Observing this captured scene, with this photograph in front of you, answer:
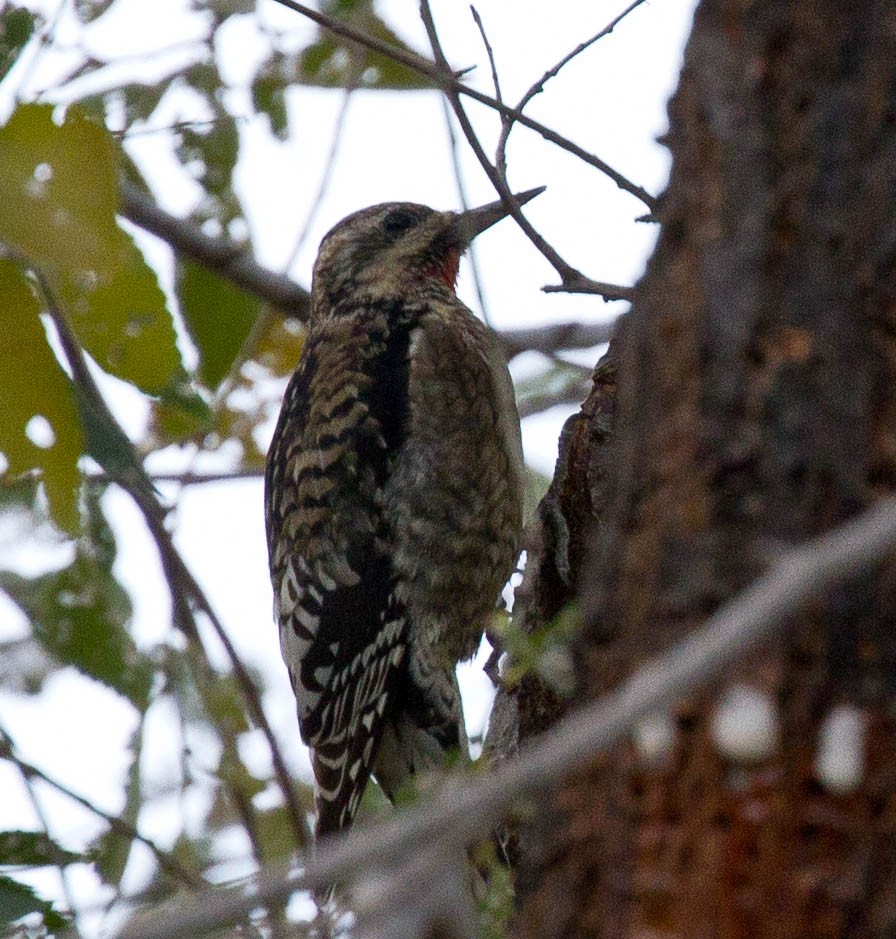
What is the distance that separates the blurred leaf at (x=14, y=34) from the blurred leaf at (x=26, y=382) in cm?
60

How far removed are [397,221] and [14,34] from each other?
2168 millimetres

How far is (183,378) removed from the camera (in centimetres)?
244

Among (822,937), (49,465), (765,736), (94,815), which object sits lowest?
(822,937)

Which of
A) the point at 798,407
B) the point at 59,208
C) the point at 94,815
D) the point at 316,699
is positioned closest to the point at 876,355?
the point at 798,407

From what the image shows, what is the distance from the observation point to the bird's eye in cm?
436

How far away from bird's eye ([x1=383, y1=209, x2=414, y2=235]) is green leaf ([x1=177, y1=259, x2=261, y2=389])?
25.9 inches

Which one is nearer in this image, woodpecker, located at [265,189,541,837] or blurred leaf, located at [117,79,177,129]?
woodpecker, located at [265,189,541,837]

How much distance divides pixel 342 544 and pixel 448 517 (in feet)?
0.84

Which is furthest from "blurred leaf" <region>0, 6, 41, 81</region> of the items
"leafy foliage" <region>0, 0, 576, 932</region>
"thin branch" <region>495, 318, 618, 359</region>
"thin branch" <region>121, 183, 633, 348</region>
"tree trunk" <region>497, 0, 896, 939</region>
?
"thin branch" <region>495, 318, 618, 359</region>

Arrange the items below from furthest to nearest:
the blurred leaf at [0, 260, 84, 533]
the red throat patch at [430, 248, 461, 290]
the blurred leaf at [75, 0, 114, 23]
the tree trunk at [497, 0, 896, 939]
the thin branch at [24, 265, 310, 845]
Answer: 1. the red throat patch at [430, 248, 461, 290]
2. the blurred leaf at [75, 0, 114, 23]
3. the thin branch at [24, 265, 310, 845]
4. the blurred leaf at [0, 260, 84, 533]
5. the tree trunk at [497, 0, 896, 939]

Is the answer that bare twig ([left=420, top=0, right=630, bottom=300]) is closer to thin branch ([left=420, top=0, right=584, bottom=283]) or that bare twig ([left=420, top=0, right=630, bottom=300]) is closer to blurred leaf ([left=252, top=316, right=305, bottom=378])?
thin branch ([left=420, top=0, right=584, bottom=283])

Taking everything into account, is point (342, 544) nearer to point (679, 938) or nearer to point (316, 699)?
point (316, 699)

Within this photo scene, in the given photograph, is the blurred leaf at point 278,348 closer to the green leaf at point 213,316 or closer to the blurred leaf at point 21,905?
the green leaf at point 213,316

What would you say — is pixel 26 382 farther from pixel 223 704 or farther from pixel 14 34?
pixel 223 704
